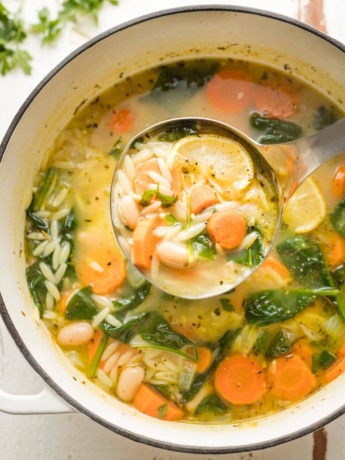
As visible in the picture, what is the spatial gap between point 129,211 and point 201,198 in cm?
32

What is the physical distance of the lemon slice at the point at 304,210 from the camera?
3209 millimetres

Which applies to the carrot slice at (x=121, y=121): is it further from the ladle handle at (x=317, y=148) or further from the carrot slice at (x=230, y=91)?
the ladle handle at (x=317, y=148)

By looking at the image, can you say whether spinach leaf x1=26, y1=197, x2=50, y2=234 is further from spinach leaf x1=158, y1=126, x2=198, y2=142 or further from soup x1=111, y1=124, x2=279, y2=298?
spinach leaf x1=158, y1=126, x2=198, y2=142

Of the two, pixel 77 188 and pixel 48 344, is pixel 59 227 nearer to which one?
pixel 77 188

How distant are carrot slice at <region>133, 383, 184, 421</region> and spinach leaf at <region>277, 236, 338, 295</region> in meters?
0.86

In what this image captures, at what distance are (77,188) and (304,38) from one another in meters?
1.29

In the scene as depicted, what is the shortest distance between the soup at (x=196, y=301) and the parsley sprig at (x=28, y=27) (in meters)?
0.50

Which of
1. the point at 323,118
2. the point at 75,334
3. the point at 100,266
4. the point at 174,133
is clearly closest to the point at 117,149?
the point at 174,133

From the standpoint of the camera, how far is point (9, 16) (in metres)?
3.40

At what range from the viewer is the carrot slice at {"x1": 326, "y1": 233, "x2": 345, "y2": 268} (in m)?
3.22

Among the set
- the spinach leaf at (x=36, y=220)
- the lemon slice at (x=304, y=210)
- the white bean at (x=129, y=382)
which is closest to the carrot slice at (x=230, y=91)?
the lemon slice at (x=304, y=210)

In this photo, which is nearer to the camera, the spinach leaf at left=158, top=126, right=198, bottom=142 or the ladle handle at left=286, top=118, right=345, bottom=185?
the ladle handle at left=286, top=118, right=345, bottom=185

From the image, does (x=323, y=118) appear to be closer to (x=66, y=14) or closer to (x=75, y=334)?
(x=66, y=14)

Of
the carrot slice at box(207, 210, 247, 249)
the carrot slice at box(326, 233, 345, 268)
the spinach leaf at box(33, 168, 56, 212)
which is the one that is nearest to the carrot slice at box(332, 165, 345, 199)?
the carrot slice at box(326, 233, 345, 268)
